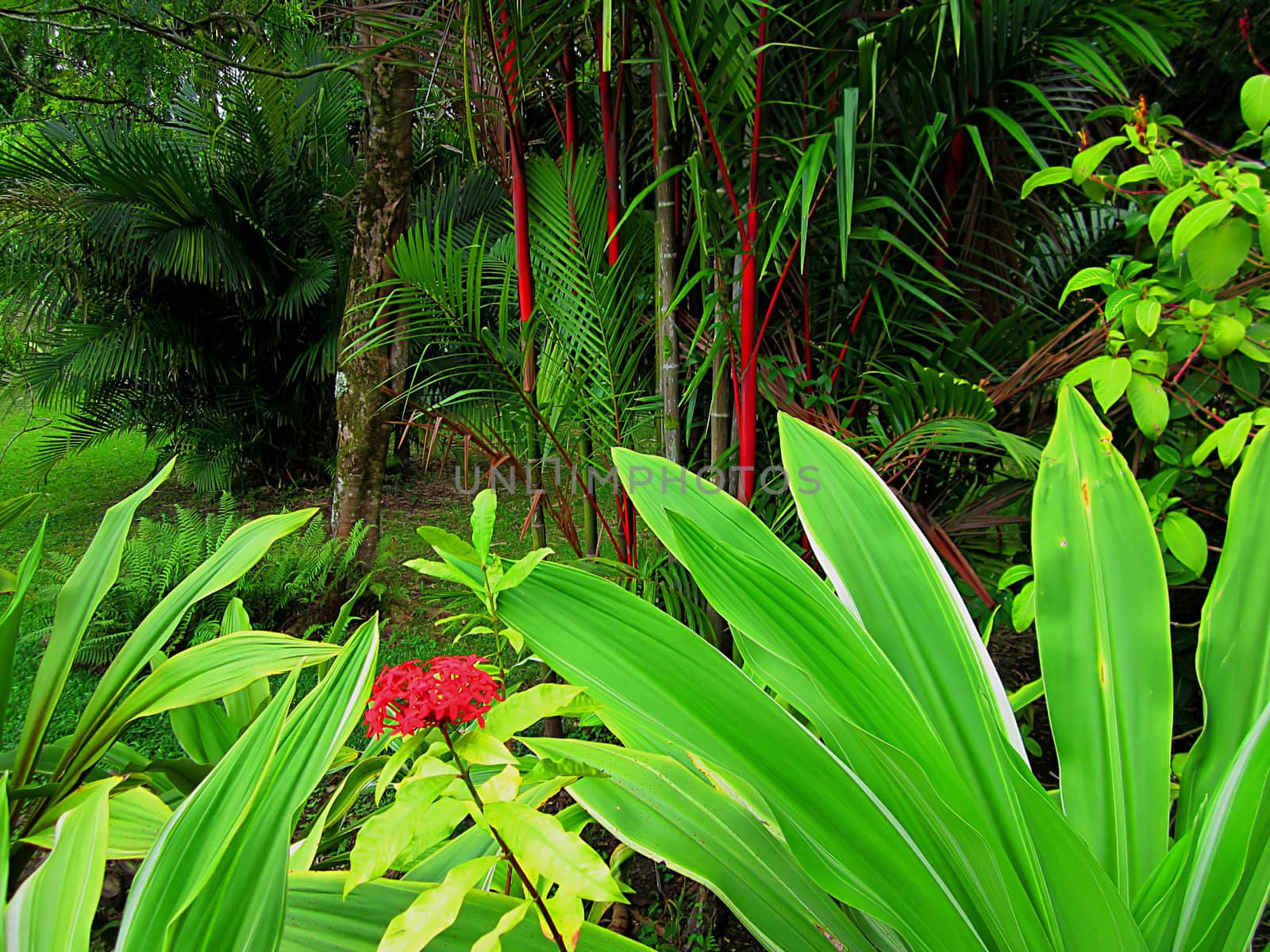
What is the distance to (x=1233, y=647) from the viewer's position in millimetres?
626

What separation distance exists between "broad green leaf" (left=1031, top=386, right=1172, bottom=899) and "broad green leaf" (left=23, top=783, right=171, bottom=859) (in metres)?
0.98

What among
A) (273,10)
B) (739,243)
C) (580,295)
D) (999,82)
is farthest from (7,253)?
(999,82)

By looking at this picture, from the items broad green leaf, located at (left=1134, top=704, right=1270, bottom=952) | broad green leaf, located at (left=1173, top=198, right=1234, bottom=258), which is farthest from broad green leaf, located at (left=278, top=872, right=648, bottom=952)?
broad green leaf, located at (left=1173, top=198, right=1234, bottom=258)

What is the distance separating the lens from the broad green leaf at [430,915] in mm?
433

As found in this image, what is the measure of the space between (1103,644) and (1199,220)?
0.60 metres

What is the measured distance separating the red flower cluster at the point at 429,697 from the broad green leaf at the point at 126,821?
0.63 meters

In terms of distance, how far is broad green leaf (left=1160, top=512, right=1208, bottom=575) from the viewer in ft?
3.47

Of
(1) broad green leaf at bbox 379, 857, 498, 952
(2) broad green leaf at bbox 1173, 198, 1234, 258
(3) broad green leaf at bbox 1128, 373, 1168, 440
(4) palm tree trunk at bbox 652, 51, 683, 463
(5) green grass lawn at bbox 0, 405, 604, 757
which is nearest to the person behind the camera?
(1) broad green leaf at bbox 379, 857, 498, 952

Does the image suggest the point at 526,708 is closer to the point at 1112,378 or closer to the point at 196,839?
the point at 196,839

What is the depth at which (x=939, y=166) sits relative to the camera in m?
1.64

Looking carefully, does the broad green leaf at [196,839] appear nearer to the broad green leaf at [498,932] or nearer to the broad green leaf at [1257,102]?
the broad green leaf at [498,932]

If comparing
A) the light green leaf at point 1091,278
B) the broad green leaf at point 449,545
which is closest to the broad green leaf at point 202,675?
→ the broad green leaf at point 449,545

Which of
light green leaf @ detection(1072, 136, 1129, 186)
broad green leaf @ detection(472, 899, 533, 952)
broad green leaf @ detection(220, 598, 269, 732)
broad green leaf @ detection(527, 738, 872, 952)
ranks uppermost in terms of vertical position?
light green leaf @ detection(1072, 136, 1129, 186)

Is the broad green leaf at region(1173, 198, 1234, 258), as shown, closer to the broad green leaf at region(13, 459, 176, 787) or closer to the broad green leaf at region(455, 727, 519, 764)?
the broad green leaf at region(455, 727, 519, 764)
